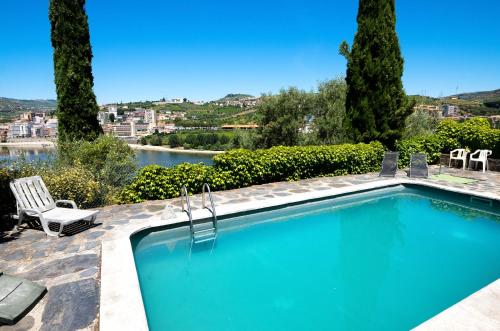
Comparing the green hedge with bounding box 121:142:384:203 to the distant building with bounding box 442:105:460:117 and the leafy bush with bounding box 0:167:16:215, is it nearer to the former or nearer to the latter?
the leafy bush with bounding box 0:167:16:215

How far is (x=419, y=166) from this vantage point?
9672mm

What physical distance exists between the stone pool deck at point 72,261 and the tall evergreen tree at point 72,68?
3712 mm

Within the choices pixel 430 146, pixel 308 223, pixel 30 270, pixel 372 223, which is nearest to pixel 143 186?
pixel 30 270

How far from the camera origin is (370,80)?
10938 millimetres

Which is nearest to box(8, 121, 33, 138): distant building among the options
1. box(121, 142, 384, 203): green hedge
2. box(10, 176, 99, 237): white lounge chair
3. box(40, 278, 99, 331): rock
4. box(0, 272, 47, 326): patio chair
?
box(121, 142, 384, 203): green hedge

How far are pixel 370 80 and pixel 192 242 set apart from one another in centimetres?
879

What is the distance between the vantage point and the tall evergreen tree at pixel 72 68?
855 cm

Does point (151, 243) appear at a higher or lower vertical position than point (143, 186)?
lower

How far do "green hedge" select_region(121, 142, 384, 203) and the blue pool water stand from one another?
1.75 meters

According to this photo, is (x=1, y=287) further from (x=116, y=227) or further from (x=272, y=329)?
(x=272, y=329)

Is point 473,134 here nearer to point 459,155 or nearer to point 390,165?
point 459,155

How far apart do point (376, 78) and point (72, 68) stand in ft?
32.1

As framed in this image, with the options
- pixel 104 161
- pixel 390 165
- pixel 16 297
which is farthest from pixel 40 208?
pixel 390 165

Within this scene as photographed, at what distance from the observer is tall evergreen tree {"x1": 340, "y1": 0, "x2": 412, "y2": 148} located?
34.9 ft
